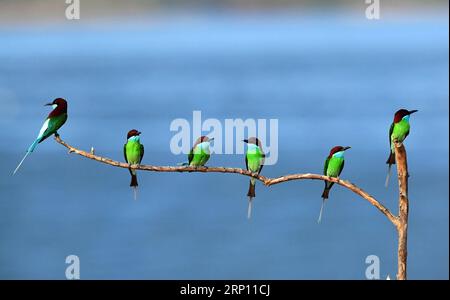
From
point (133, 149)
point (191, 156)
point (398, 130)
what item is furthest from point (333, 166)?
point (133, 149)

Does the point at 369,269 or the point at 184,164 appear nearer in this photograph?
the point at 184,164

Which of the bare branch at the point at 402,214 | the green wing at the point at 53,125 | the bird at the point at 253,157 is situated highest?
the green wing at the point at 53,125

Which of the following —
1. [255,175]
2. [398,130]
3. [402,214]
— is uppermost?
[398,130]

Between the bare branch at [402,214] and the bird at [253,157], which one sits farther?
Result: the bird at [253,157]

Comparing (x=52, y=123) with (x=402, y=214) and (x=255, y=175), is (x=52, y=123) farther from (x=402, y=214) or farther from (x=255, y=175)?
(x=402, y=214)

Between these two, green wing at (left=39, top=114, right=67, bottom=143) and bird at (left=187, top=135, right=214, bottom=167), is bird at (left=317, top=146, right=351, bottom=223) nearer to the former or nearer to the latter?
bird at (left=187, top=135, right=214, bottom=167)

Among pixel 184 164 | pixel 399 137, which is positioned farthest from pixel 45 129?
pixel 399 137

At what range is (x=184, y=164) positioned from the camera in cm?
276

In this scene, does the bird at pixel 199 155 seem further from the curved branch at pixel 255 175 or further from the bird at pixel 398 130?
the bird at pixel 398 130

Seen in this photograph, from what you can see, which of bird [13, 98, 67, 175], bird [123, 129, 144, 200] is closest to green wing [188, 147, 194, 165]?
bird [123, 129, 144, 200]

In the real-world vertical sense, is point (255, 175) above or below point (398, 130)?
below

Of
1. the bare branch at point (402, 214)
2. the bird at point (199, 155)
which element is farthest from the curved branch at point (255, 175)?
the bird at point (199, 155)
